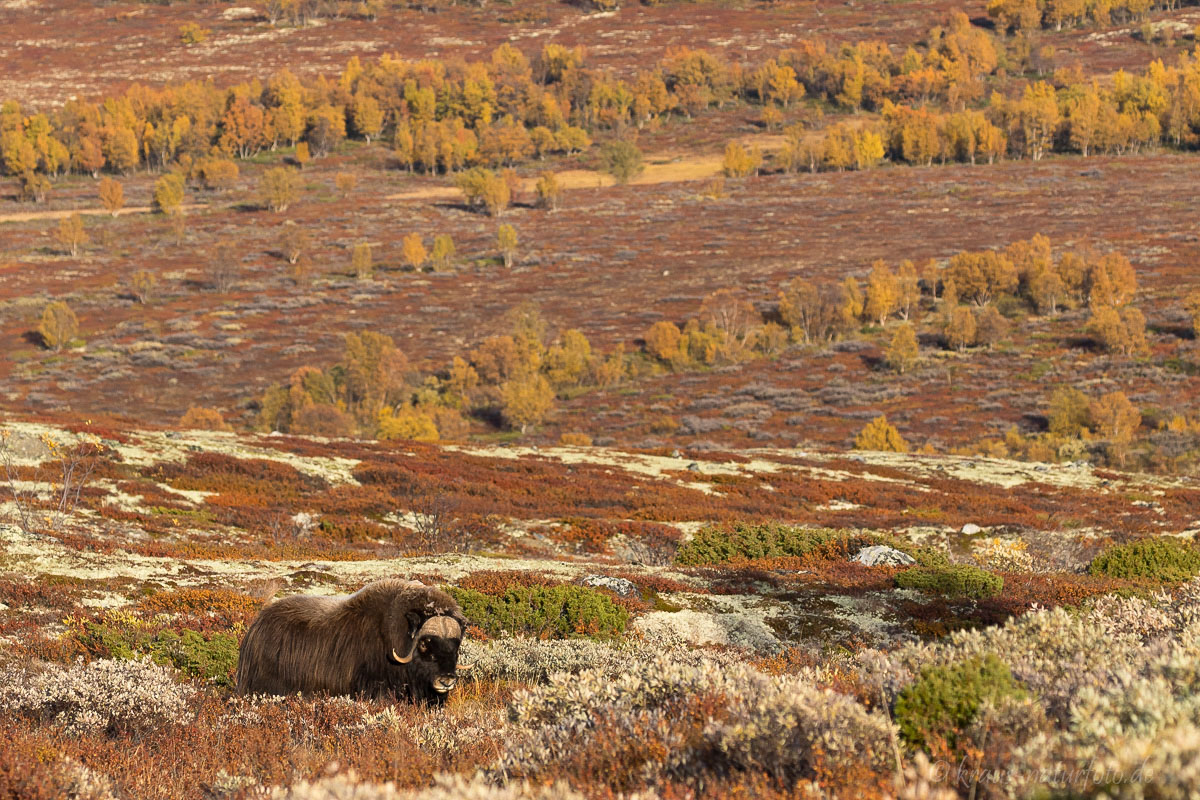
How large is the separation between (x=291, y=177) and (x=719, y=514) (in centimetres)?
14489

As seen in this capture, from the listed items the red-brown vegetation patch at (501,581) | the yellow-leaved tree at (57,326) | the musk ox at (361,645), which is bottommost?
the yellow-leaved tree at (57,326)

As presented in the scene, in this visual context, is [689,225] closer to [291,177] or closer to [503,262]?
[503,262]

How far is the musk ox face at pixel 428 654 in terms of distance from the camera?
25.7ft

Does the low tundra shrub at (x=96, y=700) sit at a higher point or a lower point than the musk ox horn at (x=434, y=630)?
lower

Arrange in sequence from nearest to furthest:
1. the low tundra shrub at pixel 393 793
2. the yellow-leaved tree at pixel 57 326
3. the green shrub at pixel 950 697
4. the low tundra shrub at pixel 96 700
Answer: the low tundra shrub at pixel 393 793
the green shrub at pixel 950 697
the low tundra shrub at pixel 96 700
the yellow-leaved tree at pixel 57 326

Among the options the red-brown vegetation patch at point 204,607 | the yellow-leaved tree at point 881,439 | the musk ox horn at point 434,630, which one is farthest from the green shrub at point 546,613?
the yellow-leaved tree at point 881,439

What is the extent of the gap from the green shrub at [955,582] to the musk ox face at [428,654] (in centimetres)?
978

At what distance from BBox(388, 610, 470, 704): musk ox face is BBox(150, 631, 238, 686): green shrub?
378 centimetres

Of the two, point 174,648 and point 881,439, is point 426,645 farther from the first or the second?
point 881,439

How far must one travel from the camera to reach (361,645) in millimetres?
8266

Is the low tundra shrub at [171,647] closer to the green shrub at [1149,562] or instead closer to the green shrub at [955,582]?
the green shrub at [955,582]

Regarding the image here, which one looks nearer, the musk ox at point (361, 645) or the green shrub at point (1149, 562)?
the musk ox at point (361, 645)

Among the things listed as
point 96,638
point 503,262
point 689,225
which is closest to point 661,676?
point 96,638

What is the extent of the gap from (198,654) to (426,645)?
14.7 feet
